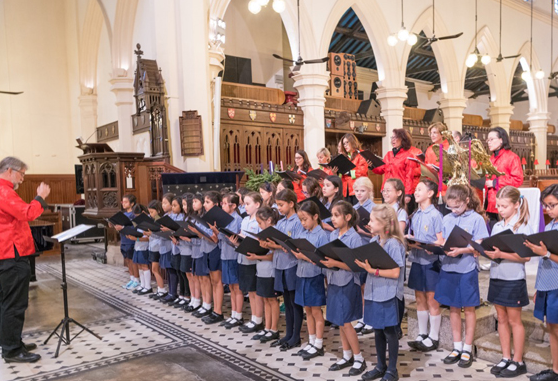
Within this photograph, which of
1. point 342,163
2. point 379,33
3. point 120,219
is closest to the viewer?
point 342,163

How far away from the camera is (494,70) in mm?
16422

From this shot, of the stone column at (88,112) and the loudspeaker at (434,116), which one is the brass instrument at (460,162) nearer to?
the loudspeaker at (434,116)

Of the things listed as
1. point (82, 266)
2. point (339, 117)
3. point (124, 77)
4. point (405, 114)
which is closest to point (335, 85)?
point (339, 117)

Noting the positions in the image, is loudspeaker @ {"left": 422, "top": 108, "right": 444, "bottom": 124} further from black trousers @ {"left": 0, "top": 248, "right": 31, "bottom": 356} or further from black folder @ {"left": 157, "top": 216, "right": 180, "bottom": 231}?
black trousers @ {"left": 0, "top": 248, "right": 31, "bottom": 356}

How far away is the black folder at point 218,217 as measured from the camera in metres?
4.27

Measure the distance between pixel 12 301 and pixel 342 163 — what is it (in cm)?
335

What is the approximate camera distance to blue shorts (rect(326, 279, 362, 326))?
3264 millimetres

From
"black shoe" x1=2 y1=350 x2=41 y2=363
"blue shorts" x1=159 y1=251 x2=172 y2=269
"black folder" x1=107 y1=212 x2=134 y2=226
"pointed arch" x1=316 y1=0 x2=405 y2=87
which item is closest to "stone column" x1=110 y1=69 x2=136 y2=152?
"pointed arch" x1=316 y1=0 x2=405 y2=87

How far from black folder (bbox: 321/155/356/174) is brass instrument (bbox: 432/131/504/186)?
88 centimetres

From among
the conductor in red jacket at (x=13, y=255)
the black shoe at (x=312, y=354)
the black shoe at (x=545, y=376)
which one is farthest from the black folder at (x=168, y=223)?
the black shoe at (x=545, y=376)

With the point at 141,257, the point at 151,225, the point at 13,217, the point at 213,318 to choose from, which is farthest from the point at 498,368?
the point at 141,257

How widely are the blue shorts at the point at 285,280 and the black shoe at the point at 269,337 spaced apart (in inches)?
20.5

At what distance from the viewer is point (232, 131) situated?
10.9m

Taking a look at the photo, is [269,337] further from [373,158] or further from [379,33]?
[379,33]
